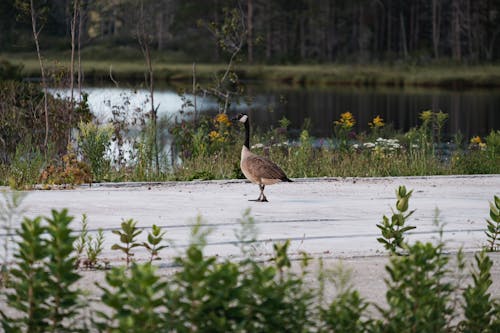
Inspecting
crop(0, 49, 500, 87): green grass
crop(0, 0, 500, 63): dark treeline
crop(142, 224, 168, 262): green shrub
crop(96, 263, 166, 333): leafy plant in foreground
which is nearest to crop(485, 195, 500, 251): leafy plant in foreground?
crop(142, 224, 168, 262): green shrub

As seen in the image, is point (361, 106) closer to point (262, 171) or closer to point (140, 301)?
point (262, 171)

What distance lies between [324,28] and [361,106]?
3559 centimetres

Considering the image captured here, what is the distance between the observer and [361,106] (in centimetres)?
3975

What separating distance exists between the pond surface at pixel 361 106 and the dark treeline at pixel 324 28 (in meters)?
17.9

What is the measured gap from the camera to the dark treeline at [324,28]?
68.2 meters

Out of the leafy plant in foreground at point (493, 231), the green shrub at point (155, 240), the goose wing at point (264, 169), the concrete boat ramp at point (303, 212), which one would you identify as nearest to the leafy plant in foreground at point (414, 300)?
the concrete boat ramp at point (303, 212)

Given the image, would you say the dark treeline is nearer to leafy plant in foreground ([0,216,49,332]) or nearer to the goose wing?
the goose wing

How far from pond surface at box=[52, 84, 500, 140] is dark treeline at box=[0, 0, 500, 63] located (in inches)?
704

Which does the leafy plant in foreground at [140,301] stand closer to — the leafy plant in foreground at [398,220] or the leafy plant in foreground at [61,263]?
the leafy plant in foreground at [61,263]

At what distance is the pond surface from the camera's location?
3175 cm

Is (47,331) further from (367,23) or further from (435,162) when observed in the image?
(367,23)

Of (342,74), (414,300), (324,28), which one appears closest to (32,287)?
(414,300)

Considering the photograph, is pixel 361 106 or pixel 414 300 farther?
pixel 361 106

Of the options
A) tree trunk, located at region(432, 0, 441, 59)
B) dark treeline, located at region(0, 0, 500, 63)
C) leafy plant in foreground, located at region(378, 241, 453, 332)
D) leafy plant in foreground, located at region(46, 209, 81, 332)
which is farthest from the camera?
dark treeline, located at region(0, 0, 500, 63)
